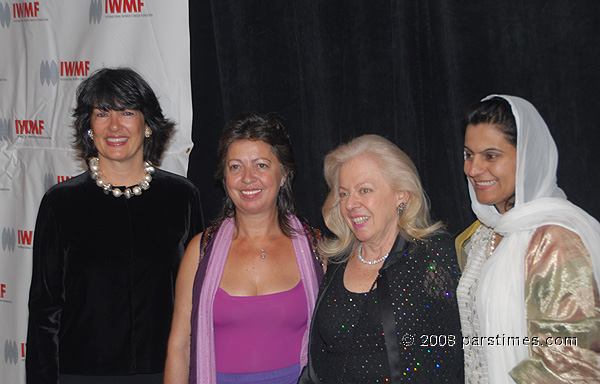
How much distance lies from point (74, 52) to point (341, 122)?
5.31ft

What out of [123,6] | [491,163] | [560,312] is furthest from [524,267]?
[123,6]

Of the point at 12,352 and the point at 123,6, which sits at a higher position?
the point at 123,6

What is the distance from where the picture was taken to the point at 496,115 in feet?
5.78

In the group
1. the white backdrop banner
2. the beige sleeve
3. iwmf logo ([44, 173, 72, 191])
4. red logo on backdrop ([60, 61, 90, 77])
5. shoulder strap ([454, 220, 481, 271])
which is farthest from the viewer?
iwmf logo ([44, 173, 72, 191])

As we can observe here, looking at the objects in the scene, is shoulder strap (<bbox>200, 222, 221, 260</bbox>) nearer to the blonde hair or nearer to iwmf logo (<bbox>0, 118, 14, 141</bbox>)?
the blonde hair

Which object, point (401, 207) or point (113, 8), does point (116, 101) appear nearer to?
point (113, 8)

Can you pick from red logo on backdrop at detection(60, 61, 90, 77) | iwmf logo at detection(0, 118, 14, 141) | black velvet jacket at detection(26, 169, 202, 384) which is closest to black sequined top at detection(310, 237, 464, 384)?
black velvet jacket at detection(26, 169, 202, 384)

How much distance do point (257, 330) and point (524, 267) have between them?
3.16ft

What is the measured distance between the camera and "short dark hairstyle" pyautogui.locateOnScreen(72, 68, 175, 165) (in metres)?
2.23

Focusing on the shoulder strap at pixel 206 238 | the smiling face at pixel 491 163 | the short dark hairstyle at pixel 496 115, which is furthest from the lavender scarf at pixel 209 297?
the short dark hairstyle at pixel 496 115

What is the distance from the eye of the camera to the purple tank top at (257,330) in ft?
6.62

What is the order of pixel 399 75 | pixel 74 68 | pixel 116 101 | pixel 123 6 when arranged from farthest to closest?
pixel 74 68 → pixel 123 6 → pixel 399 75 → pixel 116 101

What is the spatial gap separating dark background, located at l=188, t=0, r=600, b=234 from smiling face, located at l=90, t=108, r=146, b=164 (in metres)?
0.60

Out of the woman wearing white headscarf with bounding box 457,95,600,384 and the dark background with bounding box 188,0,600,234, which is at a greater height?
the dark background with bounding box 188,0,600,234
